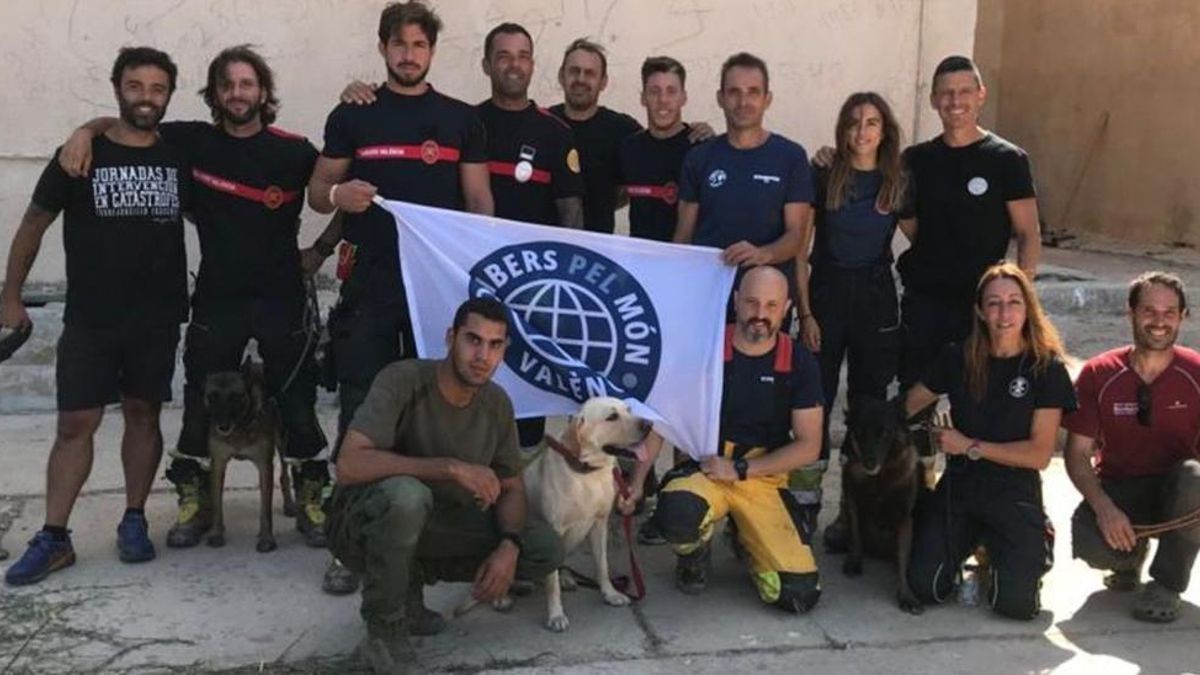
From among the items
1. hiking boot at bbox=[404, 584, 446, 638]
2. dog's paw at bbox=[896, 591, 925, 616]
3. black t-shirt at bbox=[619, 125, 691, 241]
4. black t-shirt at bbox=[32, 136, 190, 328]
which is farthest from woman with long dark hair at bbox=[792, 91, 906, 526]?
black t-shirt at bbox=[32, 136, 190, 328]

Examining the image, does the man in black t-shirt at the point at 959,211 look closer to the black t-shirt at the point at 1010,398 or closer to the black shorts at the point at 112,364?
the black t-shirt at the point at 1010,398

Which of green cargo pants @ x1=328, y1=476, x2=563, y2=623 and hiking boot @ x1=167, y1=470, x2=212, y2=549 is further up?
green cargo pants @ x1=328, y1=476, x2=563, y2=623

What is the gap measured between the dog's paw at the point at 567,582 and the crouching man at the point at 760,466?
1.34ft

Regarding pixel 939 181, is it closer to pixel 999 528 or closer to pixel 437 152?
pixel 999 528

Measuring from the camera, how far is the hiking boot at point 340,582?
475cm

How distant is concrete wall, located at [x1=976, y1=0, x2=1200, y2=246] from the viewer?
11484 mm

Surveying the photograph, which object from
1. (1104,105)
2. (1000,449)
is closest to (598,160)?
(1000,449)

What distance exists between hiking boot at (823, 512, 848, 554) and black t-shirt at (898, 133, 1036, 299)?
106 cm

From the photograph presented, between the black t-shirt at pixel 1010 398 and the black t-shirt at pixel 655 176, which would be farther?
the black t-shirt at pixel 655 176

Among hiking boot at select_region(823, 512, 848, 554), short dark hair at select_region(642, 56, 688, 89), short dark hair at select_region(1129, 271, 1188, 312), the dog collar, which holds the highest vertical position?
short dark hair at select_region(642, 56, 688, 89)

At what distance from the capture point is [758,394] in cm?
493

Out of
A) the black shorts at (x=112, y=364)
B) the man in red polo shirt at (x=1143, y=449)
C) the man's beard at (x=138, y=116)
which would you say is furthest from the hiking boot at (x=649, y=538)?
the man's beard at (x=138, y=116)

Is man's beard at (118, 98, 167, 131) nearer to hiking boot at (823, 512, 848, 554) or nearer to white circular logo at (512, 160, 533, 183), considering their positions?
white circular logo at (512, 160, 533, 183)

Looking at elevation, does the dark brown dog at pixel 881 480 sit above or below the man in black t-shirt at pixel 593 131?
below
